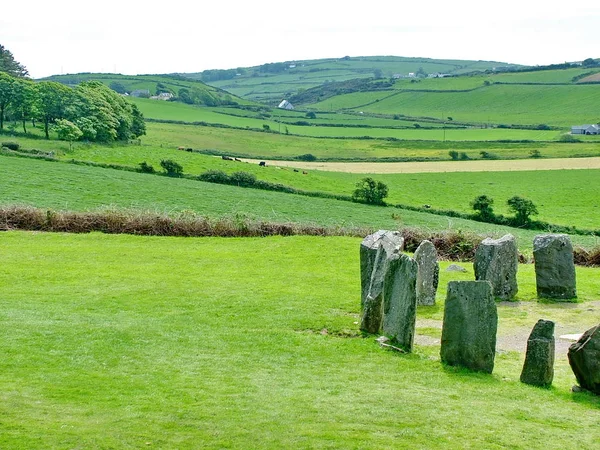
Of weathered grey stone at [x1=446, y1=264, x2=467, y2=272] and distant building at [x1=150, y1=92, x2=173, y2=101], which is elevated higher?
distant building at [x1=150, y1=92, x2=173, y2=101]

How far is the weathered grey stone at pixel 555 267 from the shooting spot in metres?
27.2

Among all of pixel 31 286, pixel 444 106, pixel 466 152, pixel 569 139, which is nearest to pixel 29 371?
pixel 31 286

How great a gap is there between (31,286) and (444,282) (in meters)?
14.6

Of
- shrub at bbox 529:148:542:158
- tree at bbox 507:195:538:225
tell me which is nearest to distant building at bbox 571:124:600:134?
shrub at bbox 529:148:542:158

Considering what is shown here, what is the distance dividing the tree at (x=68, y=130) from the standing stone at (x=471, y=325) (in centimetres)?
6574

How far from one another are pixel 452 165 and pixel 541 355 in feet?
273

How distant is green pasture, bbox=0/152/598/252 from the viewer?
2153 inches

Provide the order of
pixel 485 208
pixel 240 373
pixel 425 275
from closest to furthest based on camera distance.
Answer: pixel 240 373 → pixel 425 275 → pixel 485 208

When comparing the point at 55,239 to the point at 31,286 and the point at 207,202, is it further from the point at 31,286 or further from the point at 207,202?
the point at 207,202

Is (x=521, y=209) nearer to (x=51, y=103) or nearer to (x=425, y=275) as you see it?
A: (x=425, y=275)

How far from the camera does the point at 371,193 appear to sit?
68.3m

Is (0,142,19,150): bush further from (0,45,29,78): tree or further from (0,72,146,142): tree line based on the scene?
(0,45,29,78): tree

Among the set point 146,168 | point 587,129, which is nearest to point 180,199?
point 146,168

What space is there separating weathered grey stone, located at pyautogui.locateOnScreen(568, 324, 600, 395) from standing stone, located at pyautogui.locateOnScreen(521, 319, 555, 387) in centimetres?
50
